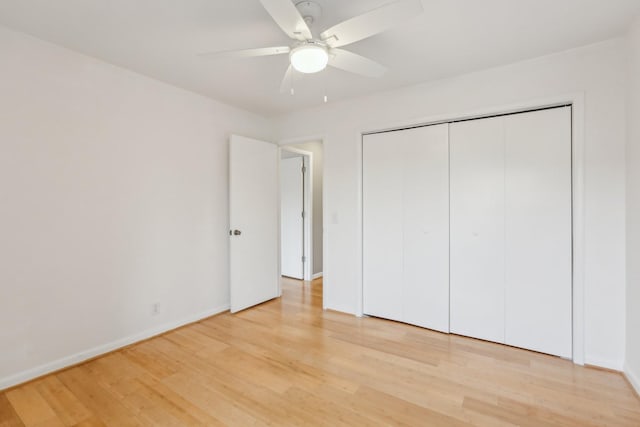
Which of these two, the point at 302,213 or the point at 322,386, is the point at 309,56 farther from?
the point at 302,213

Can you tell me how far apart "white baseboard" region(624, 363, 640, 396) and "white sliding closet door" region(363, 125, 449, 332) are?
3.95 feet

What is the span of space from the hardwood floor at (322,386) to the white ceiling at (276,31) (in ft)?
7.76

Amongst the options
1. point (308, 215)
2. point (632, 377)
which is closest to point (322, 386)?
point (632, 377)

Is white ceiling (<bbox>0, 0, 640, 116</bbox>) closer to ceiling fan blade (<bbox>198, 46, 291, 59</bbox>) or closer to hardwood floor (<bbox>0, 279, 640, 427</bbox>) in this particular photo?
ceiling fan blade (<bbox>198, 46, 291, 59</bbox>)

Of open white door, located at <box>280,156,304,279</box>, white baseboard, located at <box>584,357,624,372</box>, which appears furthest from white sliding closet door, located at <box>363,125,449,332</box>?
open white door, located at <box>280,156,304,279</box>

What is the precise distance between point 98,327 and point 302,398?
1.78 m

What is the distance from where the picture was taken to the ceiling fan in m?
1.35

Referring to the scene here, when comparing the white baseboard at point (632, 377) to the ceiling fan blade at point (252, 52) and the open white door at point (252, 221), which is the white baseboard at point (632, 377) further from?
the open white door at point (252, 221)

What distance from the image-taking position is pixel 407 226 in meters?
3.06

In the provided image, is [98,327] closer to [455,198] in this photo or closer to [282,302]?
[282,302]

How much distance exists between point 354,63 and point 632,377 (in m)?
2.74

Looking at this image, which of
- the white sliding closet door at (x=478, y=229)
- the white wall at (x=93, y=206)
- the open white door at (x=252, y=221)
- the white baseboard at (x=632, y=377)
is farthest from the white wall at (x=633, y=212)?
the white wall at (x=93, y=206)

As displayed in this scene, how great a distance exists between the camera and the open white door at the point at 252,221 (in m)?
3.40

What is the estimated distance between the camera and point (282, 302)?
3.84m
